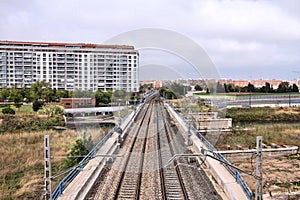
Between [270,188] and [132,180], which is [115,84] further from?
[270,188]

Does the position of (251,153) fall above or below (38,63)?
below

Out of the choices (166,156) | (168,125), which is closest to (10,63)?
(168,125)

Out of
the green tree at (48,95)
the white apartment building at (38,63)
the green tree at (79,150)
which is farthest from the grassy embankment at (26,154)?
the white apartment building at (38,63)

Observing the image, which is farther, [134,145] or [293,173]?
[134,145]

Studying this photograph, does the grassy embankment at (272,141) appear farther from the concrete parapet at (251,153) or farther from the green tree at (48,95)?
the green tree at (48,95)

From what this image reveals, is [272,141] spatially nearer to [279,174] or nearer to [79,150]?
[279,174]

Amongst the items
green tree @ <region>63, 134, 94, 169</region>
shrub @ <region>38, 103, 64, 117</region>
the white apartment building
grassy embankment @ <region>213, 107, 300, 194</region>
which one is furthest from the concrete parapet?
the white apartment building

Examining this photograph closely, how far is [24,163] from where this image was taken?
604 cm

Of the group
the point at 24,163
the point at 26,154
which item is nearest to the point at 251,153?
the point at 24,163

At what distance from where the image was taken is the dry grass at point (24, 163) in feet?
14.2

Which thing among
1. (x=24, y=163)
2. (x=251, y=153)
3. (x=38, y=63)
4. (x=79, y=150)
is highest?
(x=38, y=63)

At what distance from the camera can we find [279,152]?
22.5 feet

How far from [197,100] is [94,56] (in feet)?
8.08

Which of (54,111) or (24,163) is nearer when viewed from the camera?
(24,163)
